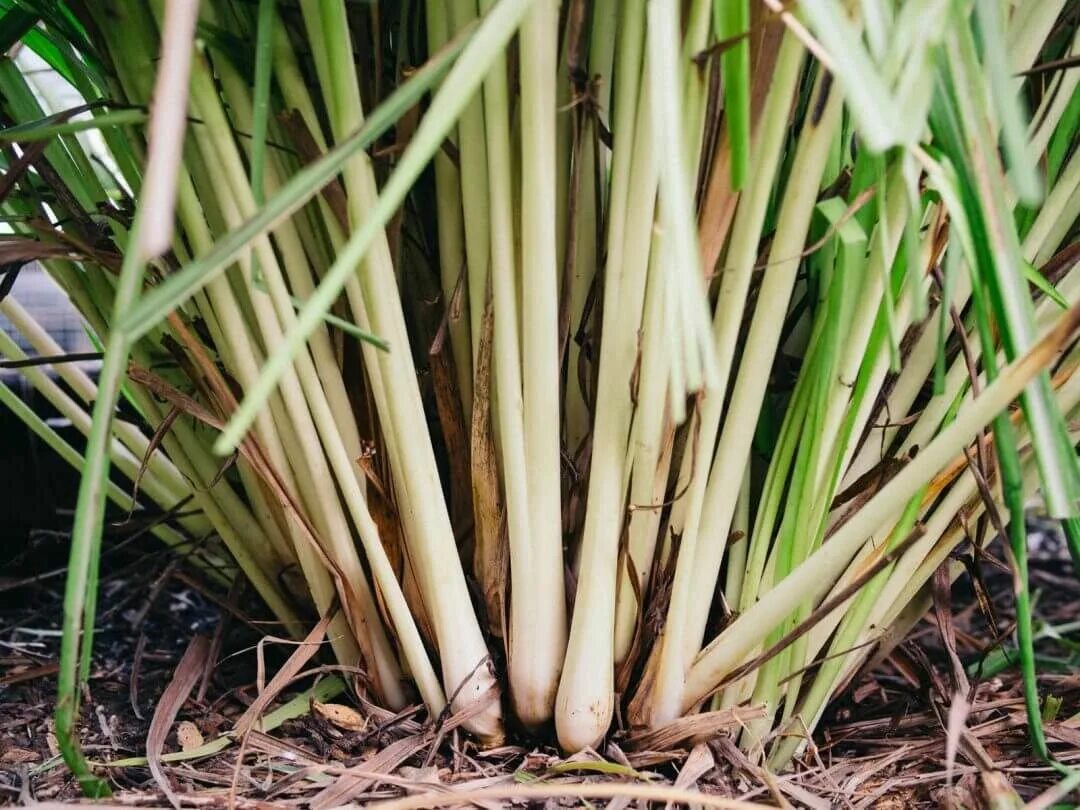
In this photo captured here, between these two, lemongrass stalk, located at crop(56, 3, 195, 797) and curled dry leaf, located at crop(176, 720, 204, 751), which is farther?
curled dry leaf, located at crop(176, 720, 204, 751)

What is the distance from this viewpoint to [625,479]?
398 millimetres

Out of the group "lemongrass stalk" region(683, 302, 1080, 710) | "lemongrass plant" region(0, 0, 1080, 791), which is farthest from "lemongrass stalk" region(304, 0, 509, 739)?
"lemongrass stalk" region(683, 302, 1080, 710)

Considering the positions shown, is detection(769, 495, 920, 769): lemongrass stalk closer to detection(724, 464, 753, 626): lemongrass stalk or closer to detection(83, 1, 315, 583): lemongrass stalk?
detection(724, 464, 753, 626): lemongrass stalk

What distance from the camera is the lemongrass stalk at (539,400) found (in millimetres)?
344

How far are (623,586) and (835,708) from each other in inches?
7.8

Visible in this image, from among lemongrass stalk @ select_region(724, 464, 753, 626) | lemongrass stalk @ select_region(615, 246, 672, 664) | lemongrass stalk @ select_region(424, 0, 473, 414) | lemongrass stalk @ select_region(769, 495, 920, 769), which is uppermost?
lemongrass stalk @ select_region(424, 0, 473, 414)

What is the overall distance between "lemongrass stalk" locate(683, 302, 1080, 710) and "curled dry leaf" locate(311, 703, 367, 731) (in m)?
0.17

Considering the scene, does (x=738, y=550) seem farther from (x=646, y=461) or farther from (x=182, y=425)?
(x=182, y=425)

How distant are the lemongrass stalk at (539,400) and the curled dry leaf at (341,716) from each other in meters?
0.09

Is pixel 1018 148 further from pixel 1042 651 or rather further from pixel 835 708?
pixel 1042 651

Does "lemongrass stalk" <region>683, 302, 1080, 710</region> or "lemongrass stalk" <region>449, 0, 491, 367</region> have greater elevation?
"lemongrass stalk" <region>449, 0, 491, 367</region>

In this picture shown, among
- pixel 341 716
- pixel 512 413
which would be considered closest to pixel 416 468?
pixel 512 413

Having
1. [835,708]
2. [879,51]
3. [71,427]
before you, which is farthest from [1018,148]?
[71,427]

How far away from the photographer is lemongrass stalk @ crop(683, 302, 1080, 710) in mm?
290
